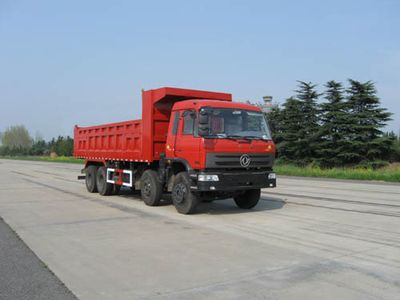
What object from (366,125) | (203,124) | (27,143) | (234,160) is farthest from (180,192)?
(27,143)

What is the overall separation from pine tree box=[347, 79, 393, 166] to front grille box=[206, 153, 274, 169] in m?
27.8

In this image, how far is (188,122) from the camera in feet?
34.9

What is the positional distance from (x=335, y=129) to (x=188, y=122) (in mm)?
31319

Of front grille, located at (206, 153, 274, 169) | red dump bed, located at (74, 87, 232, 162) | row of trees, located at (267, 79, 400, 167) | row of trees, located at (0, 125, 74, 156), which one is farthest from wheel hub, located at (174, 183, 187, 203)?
row of trees, located at (0, 125, 74, 156)

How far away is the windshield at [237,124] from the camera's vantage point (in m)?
10.3

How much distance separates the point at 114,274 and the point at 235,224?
4.14 metres

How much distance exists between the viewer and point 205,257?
259 inches

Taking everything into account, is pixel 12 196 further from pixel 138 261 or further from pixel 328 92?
pixel 328 92

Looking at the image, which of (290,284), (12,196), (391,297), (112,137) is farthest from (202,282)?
(12,196)

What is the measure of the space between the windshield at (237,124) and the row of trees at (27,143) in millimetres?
75128

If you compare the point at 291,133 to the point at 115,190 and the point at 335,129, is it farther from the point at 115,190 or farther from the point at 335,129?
the point at 115,190

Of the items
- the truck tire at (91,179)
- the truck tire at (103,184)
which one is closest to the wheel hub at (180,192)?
the truck tire at (103,184)

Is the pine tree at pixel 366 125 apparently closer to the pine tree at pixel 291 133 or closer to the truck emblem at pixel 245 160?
the pine tree at pixel 291 133

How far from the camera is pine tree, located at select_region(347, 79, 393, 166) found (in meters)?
36.4
